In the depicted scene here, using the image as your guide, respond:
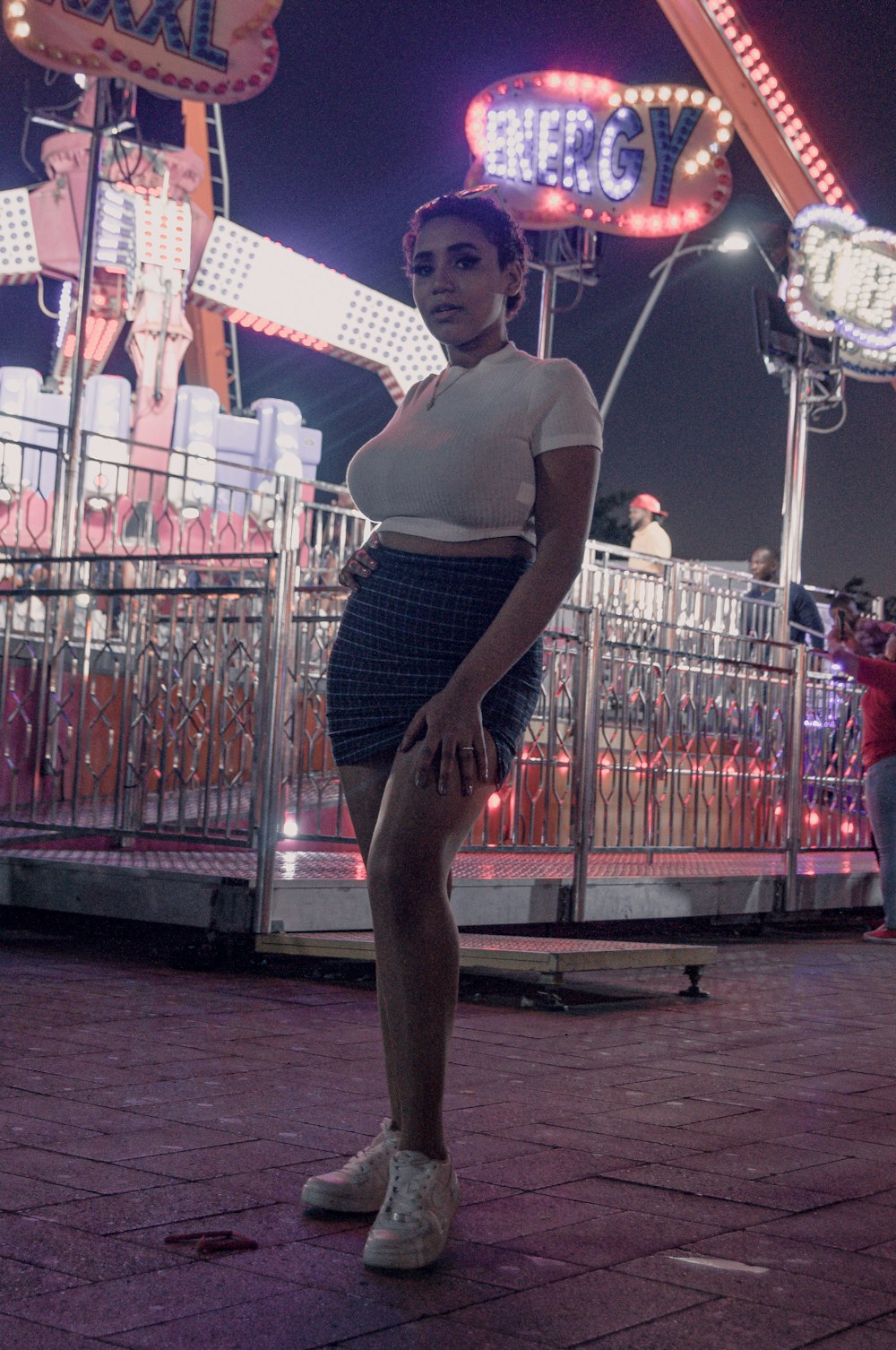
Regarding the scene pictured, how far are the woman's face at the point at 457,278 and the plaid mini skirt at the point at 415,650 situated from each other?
489 mm

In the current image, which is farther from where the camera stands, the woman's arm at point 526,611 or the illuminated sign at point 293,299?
the illuminated sign at point 293,299

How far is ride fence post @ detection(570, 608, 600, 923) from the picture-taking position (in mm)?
7906

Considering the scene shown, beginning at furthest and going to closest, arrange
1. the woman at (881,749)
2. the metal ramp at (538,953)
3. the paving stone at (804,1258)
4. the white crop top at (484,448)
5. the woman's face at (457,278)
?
the woman at (881,749) → the metal ramp at (538,953) → the woman's face at (457,278) → the white crop top at (484,448) → the paving stone at (804,1258)

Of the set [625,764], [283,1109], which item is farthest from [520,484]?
[625,764]

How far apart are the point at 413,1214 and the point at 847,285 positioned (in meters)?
17.4

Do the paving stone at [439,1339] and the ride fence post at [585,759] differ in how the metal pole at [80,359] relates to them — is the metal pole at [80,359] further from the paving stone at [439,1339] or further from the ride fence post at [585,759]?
the paving stone at [439,1339]

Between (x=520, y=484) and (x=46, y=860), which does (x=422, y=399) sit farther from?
(x=46, y=860)

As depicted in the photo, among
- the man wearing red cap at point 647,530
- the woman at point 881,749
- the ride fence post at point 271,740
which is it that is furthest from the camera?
the man wearing red cap at point 647,530

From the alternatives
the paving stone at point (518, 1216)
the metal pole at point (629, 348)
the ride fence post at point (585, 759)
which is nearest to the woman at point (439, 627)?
the paving stone at point (518, 1216)

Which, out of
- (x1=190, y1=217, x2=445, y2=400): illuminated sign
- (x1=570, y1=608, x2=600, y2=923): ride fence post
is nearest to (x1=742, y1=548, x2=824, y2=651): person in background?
(x1=190, y1=217, x2=445, y2=400): illuminated sign

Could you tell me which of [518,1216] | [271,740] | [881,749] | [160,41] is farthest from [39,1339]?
[160,41]

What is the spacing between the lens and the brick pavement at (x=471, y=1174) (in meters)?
2.48

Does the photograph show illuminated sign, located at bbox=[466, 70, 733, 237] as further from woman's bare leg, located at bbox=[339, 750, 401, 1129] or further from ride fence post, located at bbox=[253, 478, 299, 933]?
woman's bare leg, located at bbox=[339, 750, 401, 1129]

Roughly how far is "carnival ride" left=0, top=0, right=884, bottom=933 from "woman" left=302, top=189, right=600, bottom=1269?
→ 11.6 feet
